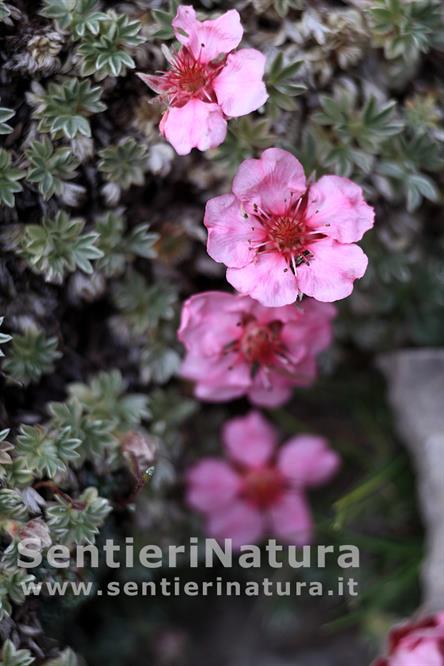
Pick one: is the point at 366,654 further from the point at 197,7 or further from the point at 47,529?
the point at 197,7

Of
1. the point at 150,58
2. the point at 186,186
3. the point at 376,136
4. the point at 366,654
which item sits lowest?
the point at 366,654

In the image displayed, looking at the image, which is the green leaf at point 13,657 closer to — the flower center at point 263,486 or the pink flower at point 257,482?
the pink flower at point 257,482

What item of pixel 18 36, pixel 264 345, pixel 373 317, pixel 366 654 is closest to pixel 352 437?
pixel 373 317

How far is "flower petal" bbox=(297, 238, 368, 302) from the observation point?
4.77 ft

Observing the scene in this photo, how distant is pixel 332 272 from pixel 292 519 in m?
0.91

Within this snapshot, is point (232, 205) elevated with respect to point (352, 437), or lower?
elevated

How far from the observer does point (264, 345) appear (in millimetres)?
1695

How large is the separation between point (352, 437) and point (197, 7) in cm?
124

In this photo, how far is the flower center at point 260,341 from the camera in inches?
66.4

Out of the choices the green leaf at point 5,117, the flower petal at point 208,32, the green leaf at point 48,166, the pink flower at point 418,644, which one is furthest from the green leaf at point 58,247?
the pink flower at point 418,644

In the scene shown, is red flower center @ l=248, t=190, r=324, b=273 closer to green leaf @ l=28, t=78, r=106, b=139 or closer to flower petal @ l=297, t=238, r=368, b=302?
flower petal @ l=297, t=238, r=368, b=302

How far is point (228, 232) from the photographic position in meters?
1.50

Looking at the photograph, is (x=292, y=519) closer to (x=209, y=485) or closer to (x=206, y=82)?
(x=209, y=485)

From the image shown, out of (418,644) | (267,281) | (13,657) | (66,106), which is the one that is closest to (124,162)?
(66,106)
